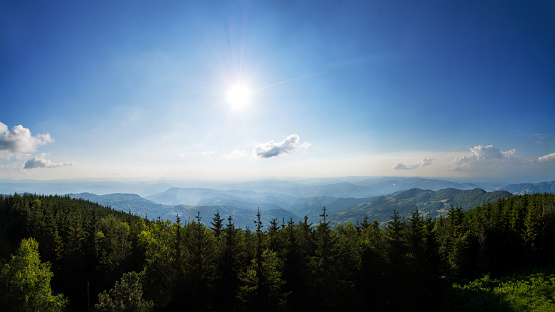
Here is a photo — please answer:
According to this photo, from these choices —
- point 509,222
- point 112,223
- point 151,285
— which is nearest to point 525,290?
point 509,222

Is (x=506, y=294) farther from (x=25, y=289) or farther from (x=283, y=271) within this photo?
(x=25, y=289)

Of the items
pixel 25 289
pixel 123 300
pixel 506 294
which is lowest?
pixel 506 294

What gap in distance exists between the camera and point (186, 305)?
3116 cm

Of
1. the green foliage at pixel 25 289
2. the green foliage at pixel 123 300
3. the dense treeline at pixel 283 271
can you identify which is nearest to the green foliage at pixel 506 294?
the dense treeline at pixel 283 271

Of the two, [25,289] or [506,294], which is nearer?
[25,289]

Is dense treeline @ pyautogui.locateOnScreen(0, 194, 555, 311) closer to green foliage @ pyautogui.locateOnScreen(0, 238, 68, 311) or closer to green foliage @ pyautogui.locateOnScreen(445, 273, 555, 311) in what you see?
green foliage @ pyautogui.locateOnScreen(0, 238, 68, 311)

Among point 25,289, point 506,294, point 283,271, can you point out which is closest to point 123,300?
point 283,271

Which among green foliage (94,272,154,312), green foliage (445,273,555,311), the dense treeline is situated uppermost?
green foliage (94,272,154,312)

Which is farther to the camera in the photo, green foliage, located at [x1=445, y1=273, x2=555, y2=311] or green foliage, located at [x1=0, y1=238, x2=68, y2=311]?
green foliage, located at [x1=0, y1=238, x2=68, y2=311]

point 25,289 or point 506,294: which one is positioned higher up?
point 25,289

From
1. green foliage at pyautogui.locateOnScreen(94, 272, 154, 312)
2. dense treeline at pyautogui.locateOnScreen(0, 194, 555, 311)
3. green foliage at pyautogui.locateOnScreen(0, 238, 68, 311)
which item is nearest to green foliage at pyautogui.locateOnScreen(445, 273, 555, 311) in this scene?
dense treeline at pyautogui.locateOnScreen(0, 194, 555, 311)

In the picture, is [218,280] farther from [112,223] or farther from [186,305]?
[112,223]

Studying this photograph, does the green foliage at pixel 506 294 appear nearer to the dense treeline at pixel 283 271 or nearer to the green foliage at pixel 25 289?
the dense treeline at pixel 283 271

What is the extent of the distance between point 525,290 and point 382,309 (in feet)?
73.7
